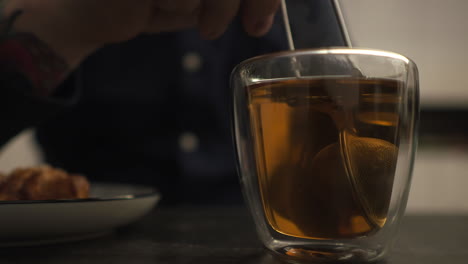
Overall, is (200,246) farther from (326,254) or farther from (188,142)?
(188,142)

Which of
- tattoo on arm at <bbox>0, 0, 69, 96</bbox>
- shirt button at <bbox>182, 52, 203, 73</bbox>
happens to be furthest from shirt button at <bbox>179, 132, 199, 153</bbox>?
tattoo on arm at <bbox>0, 0, 69, 96</bbox>

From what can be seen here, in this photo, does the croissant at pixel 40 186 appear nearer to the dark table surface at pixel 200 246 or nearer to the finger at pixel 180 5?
the dark table surface at pixel 200 246

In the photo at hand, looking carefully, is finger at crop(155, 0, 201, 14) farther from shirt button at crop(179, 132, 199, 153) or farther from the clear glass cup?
shirt button at crop(179, 132, 199, 153)

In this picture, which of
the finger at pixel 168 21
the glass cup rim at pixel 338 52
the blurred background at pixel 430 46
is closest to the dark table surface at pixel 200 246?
the glass cup rim at pixel 338 52

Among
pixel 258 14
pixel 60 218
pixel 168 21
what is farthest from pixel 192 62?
pixel 60 218

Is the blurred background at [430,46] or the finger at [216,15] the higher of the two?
the finger at [216,15]

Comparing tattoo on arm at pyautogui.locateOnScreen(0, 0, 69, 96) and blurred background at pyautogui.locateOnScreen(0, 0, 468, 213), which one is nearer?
tattoo on arm at pyautogui.locateOnScreen(0, 0, 69, 96)
